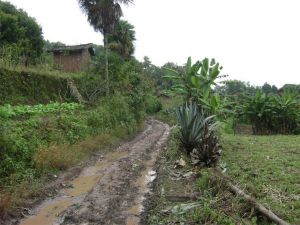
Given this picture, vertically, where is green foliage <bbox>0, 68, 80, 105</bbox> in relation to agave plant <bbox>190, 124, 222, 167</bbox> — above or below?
above

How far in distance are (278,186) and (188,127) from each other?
4589mm

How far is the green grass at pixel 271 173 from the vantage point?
6.48 m

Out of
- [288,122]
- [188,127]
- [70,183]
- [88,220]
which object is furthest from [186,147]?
[288,122]

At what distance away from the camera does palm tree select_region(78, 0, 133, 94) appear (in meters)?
21.3

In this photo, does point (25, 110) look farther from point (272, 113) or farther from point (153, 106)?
point (153, 106)

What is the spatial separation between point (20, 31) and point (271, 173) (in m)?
21.7

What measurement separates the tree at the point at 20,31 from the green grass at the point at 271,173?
1260 cm

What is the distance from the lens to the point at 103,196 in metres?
8.16

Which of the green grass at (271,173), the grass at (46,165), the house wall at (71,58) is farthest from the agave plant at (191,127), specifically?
the house wall at (71,58)

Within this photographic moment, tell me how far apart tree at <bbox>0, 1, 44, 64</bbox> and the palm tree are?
379 cm

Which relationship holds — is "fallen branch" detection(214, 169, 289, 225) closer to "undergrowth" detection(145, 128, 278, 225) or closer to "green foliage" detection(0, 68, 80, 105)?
"undergrowth" detection(145, 128, 278, 225)

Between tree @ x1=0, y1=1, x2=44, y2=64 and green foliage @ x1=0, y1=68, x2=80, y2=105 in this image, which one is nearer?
green foliage @ x1=0, y1=68, x2=80, y2=105

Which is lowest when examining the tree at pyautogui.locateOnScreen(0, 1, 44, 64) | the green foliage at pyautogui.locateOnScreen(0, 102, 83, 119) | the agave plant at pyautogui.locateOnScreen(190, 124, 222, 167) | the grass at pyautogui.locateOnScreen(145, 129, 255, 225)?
the grass at pyautogui.locateOnScreen(145, 129, 255, 225)

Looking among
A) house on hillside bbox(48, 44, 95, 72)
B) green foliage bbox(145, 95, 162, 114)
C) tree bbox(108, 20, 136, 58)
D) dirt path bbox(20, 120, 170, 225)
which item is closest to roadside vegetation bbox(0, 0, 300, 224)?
dirt path bbox(20, 120, 170, 225)
